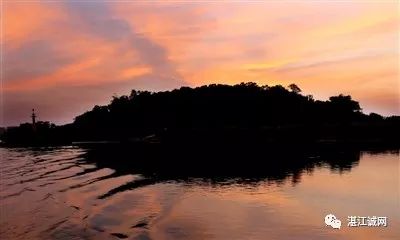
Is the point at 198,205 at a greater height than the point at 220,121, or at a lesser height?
lesser

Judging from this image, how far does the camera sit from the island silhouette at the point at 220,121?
97750 mm

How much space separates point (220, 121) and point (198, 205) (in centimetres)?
9376

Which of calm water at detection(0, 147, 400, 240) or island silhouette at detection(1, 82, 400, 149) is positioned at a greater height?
island silhouette at detection(1, 82, 400, 149)

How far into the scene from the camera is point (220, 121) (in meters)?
118

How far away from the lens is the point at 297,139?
3718 inches

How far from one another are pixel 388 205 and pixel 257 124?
297 ft

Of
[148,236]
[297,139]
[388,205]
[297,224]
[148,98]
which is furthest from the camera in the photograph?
[148,98]

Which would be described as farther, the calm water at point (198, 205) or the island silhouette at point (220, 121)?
the island silhouette at point (220, 121)

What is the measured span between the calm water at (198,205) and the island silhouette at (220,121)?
2259 inches

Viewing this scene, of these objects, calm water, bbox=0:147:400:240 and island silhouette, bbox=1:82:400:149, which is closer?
calm water, bbox=0:147:400:240

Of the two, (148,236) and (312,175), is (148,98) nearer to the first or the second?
(312,175)

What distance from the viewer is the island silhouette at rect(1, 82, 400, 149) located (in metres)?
97.8

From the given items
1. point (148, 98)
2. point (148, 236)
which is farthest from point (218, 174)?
point (148, 98)

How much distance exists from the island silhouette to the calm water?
2259 inches
